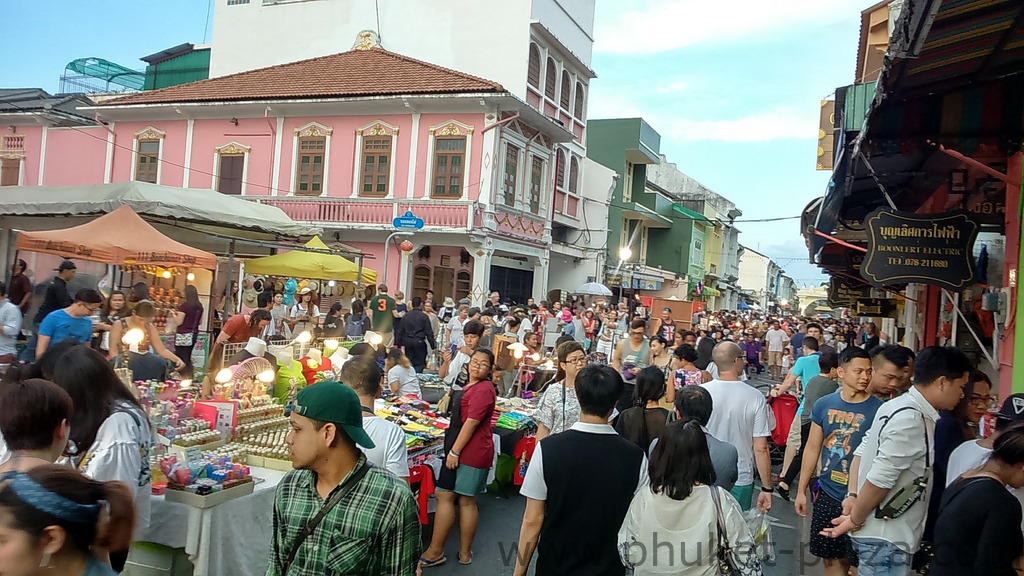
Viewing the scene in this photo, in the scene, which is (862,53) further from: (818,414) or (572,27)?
(818,414)

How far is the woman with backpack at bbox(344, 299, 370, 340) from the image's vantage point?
13133mm

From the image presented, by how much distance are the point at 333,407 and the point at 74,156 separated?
93.8 feet

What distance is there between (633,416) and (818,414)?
1.46 metres

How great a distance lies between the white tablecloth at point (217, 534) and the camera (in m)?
4.27

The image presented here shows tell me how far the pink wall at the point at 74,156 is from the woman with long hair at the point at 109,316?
1852 centimetres

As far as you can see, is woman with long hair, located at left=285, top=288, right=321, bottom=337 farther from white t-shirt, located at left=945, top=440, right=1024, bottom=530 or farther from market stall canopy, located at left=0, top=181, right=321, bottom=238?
white t-shirt, located at left=945, top=440, right=1024, bottom=530

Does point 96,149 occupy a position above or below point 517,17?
below

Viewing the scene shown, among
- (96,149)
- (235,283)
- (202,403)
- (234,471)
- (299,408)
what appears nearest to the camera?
(299,408)

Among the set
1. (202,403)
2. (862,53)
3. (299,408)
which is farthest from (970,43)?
(862,53)

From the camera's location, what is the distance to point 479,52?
2392 centimetres

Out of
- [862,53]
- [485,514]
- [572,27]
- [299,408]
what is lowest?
[485,514]

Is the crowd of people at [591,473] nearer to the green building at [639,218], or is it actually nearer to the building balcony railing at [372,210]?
the building balcony railing at [372,210]

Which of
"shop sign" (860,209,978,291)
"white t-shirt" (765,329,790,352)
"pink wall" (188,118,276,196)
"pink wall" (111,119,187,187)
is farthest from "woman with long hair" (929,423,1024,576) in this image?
"pink wall" (111,119,187,187)

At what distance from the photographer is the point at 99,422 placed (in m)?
3.40
